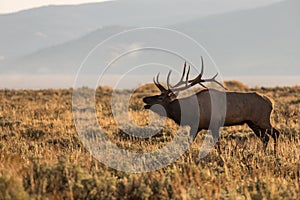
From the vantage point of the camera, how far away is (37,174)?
583 cm

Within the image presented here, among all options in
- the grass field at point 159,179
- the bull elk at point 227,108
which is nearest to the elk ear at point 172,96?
the bull elk at point 227,108

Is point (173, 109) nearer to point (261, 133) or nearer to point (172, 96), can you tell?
point (172, 96)

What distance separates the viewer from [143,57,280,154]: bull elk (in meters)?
10.2

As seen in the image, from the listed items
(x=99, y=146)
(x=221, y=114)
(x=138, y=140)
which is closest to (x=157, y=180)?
(x=99, y=146)

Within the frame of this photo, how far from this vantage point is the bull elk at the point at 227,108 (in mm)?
10188

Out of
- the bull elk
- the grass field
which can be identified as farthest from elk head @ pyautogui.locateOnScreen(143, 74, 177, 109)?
the grass field

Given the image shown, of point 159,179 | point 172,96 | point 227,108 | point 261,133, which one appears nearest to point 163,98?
point 172,96

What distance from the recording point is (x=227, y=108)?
33.2ft

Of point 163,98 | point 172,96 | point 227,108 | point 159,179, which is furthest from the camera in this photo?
point 172,96

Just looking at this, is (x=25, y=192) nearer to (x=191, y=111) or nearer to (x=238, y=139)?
(x=191, y=111)

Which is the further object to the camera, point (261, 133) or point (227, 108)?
point (261, 133)

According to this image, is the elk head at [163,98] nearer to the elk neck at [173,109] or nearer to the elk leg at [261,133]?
the elk neck at [173,109]

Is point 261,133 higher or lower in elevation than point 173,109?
lower

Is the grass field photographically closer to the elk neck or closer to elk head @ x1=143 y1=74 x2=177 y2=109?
elk head @ x1=143 y1=74 x2=177 y2=109
